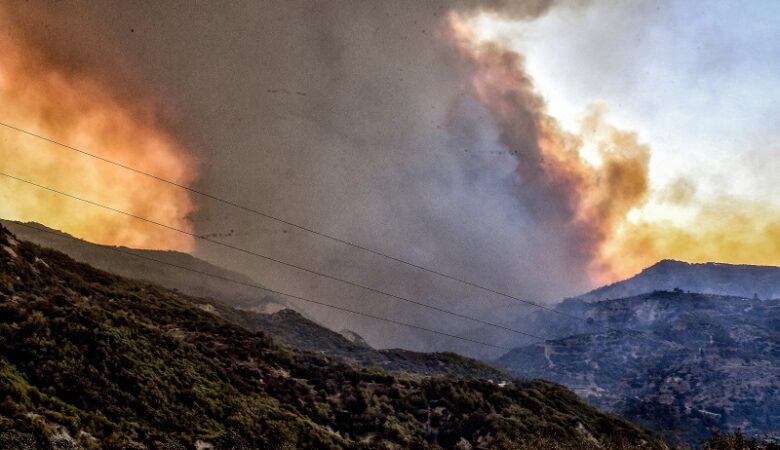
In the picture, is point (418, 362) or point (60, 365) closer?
point (60, 365)

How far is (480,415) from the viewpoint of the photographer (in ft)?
153

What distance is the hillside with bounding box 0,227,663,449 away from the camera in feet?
72.4

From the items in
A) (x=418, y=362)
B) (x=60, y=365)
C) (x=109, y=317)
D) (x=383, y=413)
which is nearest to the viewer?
(x=60, y=365)

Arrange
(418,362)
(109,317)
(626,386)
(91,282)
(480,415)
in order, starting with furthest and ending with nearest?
(626,386)
(418,362)
(91,282)
(480,415)
(109,317)

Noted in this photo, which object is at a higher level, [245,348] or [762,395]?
[762,395]

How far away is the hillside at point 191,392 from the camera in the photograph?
22.1 m

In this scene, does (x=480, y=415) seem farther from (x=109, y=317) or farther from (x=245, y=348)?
(x=109, y=317)

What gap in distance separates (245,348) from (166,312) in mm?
12489

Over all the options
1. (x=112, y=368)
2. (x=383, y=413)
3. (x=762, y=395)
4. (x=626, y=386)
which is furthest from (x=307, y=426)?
(x=626, y=386)

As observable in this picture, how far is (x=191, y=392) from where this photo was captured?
1170 inches

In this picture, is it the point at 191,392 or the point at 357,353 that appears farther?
the point at 357,353

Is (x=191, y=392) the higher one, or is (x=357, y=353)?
(x=357, y=353)

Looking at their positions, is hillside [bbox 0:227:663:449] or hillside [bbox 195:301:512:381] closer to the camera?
hillside [bbox 0:227:663:449]

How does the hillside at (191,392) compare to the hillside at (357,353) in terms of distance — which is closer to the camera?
the hillside at (191,392)
